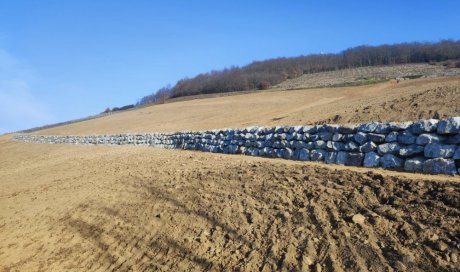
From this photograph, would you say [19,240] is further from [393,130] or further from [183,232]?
[393,130]

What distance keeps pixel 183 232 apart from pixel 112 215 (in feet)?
9.13

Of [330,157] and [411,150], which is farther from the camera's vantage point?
[330,157]

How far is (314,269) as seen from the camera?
17.0ft

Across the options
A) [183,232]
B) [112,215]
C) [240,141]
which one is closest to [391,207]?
[183,232]

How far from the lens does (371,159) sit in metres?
8.52

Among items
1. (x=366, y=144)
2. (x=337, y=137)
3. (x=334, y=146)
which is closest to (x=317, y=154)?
(x=334, y=146)

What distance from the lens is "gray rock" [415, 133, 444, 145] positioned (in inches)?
287

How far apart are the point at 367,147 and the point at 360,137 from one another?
0.31 m

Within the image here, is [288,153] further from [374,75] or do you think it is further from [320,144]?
[374,75]

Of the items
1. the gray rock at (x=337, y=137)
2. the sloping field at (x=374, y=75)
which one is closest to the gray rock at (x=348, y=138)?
the gray rock at (x=337, y=137)

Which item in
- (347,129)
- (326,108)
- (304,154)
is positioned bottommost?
(326,108)

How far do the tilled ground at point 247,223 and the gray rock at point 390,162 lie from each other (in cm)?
42

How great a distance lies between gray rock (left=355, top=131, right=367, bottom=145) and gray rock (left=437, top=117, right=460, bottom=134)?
1.75 metres

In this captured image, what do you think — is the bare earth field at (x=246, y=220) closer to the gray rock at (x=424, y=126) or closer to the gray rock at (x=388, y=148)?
the gray rock at (x=388, y=148)
